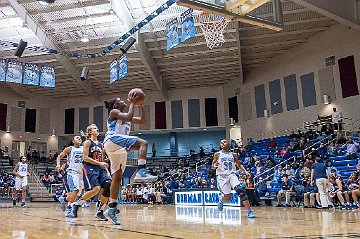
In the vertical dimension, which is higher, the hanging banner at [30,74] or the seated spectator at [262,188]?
the hanging banner at [30,74]

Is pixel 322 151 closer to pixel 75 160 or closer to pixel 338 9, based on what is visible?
pixel 338 9

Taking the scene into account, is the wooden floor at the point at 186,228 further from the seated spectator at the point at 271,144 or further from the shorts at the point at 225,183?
the seated spectator at the point at 271,144

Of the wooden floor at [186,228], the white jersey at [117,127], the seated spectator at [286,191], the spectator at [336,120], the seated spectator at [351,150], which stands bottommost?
the wooden floor at [186,228]

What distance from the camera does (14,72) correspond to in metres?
20.2

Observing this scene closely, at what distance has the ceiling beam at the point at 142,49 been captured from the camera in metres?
19.0

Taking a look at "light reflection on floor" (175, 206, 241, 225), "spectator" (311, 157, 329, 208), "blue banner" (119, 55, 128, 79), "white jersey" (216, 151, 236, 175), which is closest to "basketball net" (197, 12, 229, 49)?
"blue banner" (119, 55, 128, 79)

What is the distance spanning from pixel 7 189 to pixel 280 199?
15798 mm

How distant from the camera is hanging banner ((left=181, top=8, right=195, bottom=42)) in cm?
1522

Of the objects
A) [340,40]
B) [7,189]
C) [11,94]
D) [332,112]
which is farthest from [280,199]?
[11,94]

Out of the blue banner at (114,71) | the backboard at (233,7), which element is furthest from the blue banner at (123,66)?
the backboard at (233,7)

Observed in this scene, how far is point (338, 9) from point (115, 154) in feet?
47.8

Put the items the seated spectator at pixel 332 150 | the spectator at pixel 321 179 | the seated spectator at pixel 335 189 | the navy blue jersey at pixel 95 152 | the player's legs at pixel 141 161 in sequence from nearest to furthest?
the player's legs at pixel 141 161, the navy blue jersey at pixel 95 152, the seated spectator at pixel 335 189, the spectator at pixel 321 179, the seated spectator at pixel 332 150

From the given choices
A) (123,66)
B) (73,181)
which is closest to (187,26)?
(123,66)

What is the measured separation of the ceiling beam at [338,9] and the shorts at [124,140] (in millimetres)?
11714
